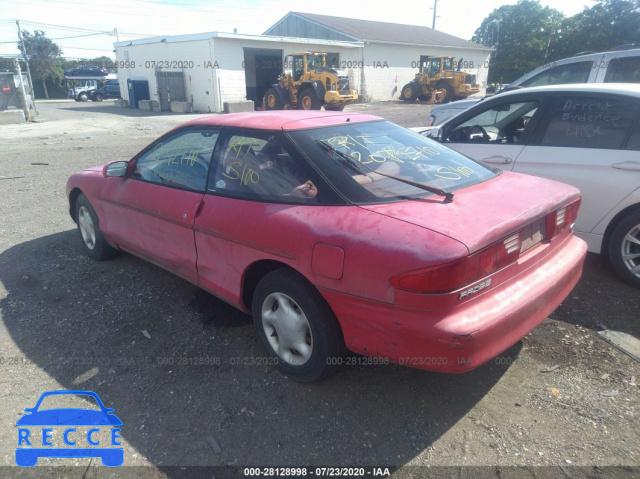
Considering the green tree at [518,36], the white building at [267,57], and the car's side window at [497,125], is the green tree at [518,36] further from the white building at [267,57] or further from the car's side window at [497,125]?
the car's side window at [497,125]

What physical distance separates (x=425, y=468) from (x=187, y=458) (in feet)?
3.88

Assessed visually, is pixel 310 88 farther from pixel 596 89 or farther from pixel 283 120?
pixel 283 120

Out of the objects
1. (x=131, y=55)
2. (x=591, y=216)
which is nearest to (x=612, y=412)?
(x=591, y=216)

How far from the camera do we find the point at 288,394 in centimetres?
275

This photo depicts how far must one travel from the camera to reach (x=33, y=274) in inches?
174

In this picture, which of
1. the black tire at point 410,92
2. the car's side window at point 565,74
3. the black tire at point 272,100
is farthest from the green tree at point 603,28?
the car's side window at point 565,74

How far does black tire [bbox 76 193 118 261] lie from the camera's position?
4480 mm

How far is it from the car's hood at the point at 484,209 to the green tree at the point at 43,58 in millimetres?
54346

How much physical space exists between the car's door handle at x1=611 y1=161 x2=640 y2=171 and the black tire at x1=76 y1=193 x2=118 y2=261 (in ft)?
15.1

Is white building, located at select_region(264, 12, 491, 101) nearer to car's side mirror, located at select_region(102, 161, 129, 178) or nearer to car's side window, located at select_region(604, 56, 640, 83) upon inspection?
car's side window, located at select_region(604, 56, 640, 83)

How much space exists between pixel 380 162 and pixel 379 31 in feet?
119

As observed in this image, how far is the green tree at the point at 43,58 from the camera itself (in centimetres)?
4788

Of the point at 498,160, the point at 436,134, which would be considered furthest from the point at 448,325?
the point at 436,134

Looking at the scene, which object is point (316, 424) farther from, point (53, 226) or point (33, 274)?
point (53, 226)
